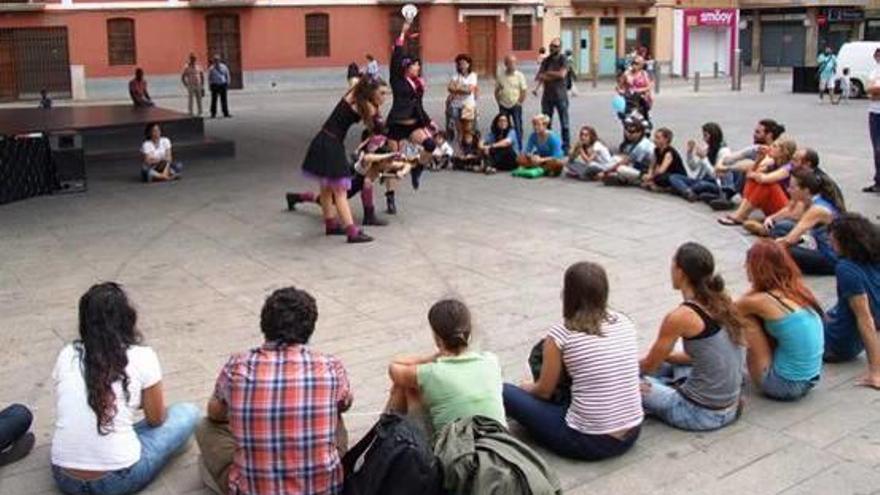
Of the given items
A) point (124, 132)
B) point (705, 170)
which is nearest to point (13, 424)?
point (705, 170)

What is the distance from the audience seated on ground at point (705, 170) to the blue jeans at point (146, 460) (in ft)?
24.3

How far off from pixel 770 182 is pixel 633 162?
3123mm

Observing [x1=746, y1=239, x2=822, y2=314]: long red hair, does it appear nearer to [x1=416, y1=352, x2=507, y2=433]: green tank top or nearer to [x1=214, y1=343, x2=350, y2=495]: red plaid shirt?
[x1=416, y1=352, x2=507, y2=433]: green tank top

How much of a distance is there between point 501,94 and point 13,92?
2332cm

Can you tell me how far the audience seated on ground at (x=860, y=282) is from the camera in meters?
5.43

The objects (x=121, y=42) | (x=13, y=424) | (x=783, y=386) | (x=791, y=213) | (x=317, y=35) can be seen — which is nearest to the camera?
(x=13, y=424)

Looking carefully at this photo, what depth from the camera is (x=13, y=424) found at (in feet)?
15.3

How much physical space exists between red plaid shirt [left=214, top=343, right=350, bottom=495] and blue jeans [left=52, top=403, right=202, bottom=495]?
0.65 meters

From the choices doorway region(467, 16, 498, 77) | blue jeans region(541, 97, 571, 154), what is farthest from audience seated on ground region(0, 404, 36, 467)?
doorway region(467, 16, 498, 77)

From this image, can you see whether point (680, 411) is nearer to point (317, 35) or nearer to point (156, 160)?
point (156, 160)

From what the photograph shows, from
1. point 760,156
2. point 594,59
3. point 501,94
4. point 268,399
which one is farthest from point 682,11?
point 268,399

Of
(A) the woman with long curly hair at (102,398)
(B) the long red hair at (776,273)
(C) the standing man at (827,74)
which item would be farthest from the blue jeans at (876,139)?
(C) the standing man at (827,74)

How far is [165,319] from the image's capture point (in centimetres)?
702

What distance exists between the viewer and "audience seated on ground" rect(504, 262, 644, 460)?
445 cm
